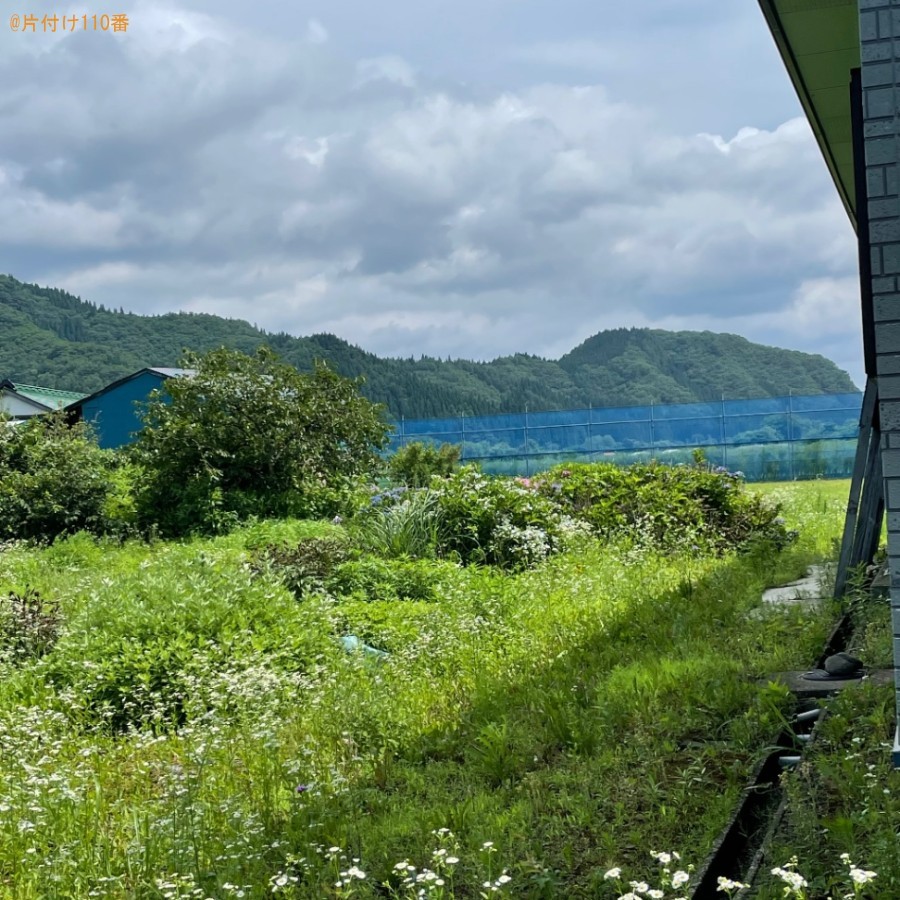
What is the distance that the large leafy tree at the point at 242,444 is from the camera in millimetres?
15055

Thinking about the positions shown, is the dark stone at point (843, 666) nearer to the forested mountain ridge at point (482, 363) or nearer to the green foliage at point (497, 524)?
the green foliage at point (497, 524)

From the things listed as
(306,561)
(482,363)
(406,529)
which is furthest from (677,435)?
(482,363)

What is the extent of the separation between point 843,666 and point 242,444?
11.8 m

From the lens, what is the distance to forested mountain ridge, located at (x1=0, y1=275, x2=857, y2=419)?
59.4 m

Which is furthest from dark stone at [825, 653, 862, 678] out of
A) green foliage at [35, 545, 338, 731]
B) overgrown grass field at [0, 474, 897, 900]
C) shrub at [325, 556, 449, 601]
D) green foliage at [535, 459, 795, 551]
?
green foliage at [535, 459, 795, 551]

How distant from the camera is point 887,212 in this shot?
323 centimetres

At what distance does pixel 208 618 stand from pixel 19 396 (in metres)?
35.5

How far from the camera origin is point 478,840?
3379mm

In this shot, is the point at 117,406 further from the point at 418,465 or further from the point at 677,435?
the point at 677,435

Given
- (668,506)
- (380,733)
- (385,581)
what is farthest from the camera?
(668,506)

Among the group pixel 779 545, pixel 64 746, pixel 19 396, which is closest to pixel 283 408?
pixel 779 545

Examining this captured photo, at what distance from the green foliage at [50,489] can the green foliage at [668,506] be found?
7.21 m

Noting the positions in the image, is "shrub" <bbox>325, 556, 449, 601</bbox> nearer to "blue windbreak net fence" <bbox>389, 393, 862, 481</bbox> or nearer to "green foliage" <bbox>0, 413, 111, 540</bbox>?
"green foliage" <bbox>0, 413, 111, 540</bbox>

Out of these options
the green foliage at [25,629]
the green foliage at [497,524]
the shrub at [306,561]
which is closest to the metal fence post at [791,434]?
the green foliage at [497,524]
